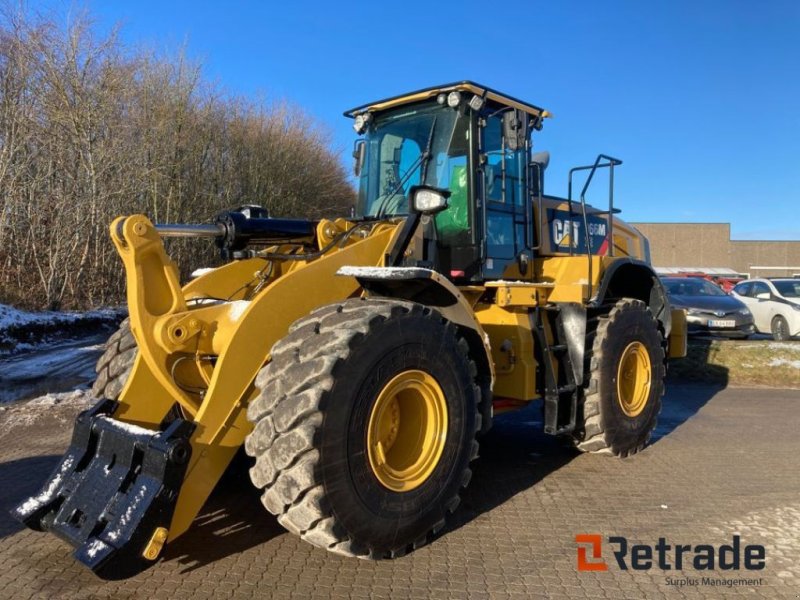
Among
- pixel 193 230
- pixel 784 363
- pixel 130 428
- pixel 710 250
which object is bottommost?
pixel 784 363

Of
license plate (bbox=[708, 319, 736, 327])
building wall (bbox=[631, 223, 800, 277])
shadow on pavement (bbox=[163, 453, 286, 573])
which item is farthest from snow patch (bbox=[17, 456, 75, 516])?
building wall (bbox=[631, 223, 800, 277])

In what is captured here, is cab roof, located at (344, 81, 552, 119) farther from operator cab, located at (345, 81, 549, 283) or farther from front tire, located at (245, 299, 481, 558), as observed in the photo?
front tire, located at (245, 299, 481, 558)

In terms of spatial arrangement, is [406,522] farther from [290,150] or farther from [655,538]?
[290,150]

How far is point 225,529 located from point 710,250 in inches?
2406

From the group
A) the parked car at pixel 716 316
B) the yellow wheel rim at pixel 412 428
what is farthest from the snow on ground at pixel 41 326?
the parked car at pixel 716 316

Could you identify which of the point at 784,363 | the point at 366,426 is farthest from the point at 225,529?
the point at 784,363

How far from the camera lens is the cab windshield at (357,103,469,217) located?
5.02m

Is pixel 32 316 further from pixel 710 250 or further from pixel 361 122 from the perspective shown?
pixel 710 250

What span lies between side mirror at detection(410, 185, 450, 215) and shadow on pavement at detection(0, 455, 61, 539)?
2.98m

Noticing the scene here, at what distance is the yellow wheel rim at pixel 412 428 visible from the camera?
12.0 ft

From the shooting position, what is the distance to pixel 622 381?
5.99m

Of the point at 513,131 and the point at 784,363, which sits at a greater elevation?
the point at 513,131

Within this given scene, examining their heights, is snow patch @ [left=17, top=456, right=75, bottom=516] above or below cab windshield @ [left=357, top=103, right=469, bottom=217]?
below

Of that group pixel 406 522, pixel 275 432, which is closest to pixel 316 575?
pixel 406 522
